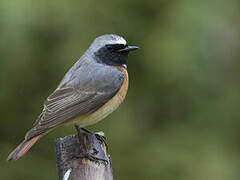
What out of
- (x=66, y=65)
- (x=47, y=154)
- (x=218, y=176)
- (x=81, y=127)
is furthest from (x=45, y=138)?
(x=218, y=176)

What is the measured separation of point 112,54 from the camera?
208 inches

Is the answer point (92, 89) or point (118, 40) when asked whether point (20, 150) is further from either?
point (118, 40)

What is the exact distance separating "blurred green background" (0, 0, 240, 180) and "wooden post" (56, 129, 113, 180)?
1.37m

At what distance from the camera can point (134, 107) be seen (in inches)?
255

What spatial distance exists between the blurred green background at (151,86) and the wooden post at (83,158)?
54.1 inches

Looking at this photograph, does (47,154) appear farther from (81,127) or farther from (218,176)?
(218,176)

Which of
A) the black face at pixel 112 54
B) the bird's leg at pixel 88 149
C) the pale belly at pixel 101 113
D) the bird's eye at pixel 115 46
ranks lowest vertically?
the bird's leg at pixel 88 149

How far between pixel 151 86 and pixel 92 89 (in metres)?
1.56

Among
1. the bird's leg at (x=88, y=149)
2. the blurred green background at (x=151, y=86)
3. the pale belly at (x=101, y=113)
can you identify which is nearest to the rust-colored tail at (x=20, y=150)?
the bird's leg at (x=88, y=149)

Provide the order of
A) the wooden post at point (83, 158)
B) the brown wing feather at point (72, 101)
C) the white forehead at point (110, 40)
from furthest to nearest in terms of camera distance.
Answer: the white forehead at point (110, 40) < the brown wing feather at point (72, 101) < the wooden post at point (83, 158)

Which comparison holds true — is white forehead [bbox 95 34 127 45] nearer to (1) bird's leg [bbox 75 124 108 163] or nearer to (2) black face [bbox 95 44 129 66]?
(2) black face [bbox 95 44 129 66]

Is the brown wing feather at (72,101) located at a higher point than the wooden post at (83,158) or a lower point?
higher

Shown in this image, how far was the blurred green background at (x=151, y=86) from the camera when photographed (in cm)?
616

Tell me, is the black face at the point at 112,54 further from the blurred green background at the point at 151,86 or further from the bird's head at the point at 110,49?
the blurred green background at the point at 151,86
